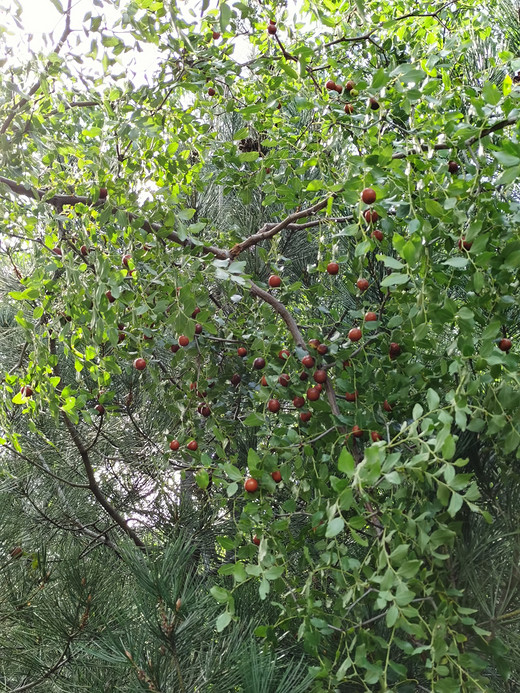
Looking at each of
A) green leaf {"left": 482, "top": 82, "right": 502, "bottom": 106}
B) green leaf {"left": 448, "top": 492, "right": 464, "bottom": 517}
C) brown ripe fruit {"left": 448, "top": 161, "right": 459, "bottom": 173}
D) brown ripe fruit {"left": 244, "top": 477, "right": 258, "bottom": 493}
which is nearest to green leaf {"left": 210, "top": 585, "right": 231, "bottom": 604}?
brown ripe fruit {"left": 244, "top": 477, "right": 258, "bottom": 493}

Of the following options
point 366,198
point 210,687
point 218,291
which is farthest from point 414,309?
point 218,291

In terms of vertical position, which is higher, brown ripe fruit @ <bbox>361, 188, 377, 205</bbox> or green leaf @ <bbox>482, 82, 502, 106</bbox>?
brown ripe fruit @ <bbox>361, 188, 377, 205</bbox>

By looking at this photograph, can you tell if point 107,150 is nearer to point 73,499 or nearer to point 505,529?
point 505,529

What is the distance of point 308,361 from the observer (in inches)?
42.5

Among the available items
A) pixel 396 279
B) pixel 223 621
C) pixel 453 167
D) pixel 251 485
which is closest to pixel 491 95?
pixel 396 279

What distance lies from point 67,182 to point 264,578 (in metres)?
0.81

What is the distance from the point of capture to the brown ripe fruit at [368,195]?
87 cm

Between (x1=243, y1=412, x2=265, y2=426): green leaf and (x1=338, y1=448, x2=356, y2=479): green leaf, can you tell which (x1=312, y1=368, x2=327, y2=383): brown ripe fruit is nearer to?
(x1=243, y1=412, x2=265, y2=426): green leaf

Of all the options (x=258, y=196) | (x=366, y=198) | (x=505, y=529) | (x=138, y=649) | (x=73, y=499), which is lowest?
(x=505, y=529)

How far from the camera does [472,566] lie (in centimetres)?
104

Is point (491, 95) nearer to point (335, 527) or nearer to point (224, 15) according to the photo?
point (224, 15)

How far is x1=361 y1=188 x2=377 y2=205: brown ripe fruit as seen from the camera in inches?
34.2

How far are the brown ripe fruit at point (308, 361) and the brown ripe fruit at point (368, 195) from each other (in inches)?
11.9

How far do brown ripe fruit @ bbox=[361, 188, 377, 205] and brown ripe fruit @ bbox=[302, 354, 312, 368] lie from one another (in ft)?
0.99
